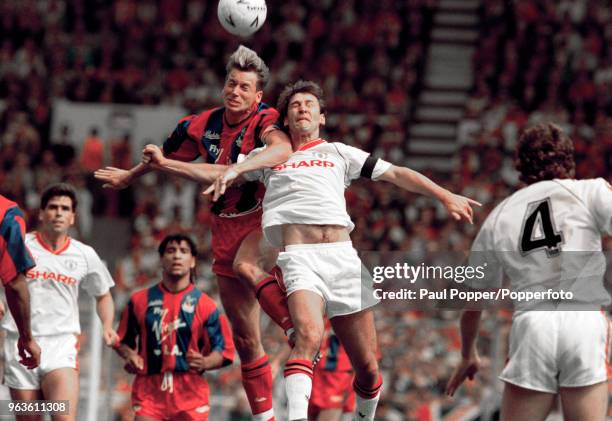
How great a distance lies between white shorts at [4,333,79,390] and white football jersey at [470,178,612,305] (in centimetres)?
405

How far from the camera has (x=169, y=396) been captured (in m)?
9.12

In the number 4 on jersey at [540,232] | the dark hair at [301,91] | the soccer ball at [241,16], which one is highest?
the soccer ball at [241,16]

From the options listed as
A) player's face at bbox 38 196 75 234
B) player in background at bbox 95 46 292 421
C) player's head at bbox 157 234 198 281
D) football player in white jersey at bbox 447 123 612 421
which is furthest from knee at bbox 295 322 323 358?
player's face at bbox 38 196 75 234

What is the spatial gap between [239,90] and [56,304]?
96.7 inches

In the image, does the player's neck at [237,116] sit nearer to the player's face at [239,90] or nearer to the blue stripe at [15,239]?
the player's face at [239,90]

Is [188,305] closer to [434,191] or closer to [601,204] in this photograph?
[434,191]

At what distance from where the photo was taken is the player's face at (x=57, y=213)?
8.96 metres

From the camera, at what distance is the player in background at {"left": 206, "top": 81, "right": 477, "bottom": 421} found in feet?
23.7

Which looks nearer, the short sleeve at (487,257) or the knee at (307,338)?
the short sleeve at (487,257)

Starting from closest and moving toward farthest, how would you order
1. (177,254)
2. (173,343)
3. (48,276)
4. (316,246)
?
(316,246), (48,276), (173,343), (177,254)

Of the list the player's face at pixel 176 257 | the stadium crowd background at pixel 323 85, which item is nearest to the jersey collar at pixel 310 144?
the player's face at pixel 176 257

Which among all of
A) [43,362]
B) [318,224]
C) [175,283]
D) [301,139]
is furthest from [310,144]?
[43,362]

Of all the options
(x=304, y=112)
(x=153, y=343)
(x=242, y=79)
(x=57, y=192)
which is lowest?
(x=153, y=343)

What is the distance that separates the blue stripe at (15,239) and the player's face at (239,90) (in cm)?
201
